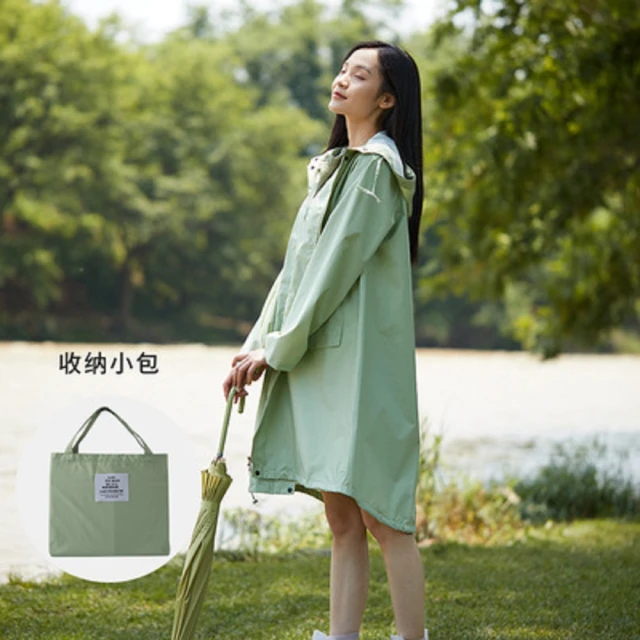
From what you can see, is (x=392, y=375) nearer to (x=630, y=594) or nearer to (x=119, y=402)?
(x=119, y=402)

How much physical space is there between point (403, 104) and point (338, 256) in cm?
44

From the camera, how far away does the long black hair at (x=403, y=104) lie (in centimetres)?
287

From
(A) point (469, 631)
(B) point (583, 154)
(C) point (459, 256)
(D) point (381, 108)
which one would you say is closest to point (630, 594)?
(A) point (469, 631)

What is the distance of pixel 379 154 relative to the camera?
9.18ft

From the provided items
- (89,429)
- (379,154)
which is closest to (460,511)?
(89,429)

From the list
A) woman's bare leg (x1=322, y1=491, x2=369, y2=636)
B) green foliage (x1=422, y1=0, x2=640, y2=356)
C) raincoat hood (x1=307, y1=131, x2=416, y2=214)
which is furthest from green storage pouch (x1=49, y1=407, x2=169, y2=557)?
green foliage (x1=422, y1=0, x2=640, y2=356)

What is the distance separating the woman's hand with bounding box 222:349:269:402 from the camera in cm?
278

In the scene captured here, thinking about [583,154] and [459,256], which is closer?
[583,154]

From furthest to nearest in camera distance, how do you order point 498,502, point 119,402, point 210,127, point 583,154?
point 210,127
point 583,154
point 498,502
point 119,402

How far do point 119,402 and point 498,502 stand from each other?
3724 mm

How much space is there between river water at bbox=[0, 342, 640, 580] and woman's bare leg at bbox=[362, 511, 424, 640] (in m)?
1.00

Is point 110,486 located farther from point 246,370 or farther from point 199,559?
point 246,370

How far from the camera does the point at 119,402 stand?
3.34 m

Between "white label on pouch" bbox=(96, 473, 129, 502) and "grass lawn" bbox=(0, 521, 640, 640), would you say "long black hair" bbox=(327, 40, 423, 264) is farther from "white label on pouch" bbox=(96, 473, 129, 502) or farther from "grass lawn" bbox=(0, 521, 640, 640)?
"grass lawn" bbox=(0, 521, 640, 640)
